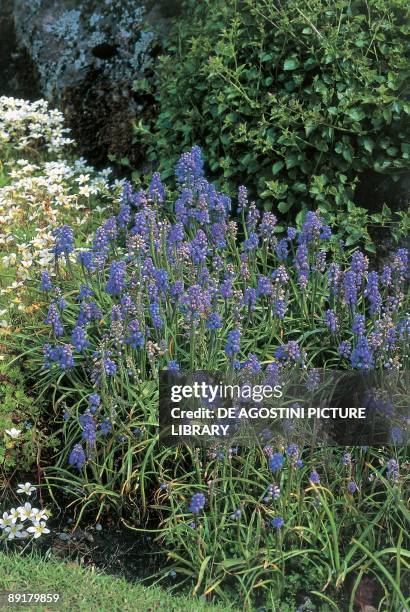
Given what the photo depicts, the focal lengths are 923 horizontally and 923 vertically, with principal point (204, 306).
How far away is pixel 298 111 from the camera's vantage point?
5285mm

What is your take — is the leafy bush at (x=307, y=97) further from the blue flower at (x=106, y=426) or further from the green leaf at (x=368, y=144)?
the blue flower at (x=106, y=426)

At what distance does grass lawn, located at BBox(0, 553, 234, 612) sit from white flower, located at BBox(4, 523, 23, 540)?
0.10m

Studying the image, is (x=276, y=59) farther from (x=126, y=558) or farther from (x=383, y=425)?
(x=126, y=558)

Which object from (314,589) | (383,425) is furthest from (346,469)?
(314,589)

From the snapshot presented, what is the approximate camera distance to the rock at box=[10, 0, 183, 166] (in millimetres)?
7039

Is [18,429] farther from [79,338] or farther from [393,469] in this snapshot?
[393,469]

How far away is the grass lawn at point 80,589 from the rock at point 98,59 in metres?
3.78

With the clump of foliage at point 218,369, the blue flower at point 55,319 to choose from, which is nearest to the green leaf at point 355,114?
the clump of foliage at point 218,369

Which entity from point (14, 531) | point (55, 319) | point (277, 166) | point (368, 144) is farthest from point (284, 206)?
point (14, 531)

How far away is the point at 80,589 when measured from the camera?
3760 mm

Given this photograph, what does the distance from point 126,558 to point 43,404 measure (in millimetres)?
990

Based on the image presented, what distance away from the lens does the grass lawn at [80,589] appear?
3.66 meters

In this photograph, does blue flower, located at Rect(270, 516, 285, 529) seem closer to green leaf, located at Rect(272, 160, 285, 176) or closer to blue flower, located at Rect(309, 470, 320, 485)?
blue flower, located at Rect(309, 470, 320, 485)

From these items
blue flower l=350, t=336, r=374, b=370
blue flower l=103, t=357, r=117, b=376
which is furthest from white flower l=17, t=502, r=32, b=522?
blue flower l=350, t=336, r=374, b=370
